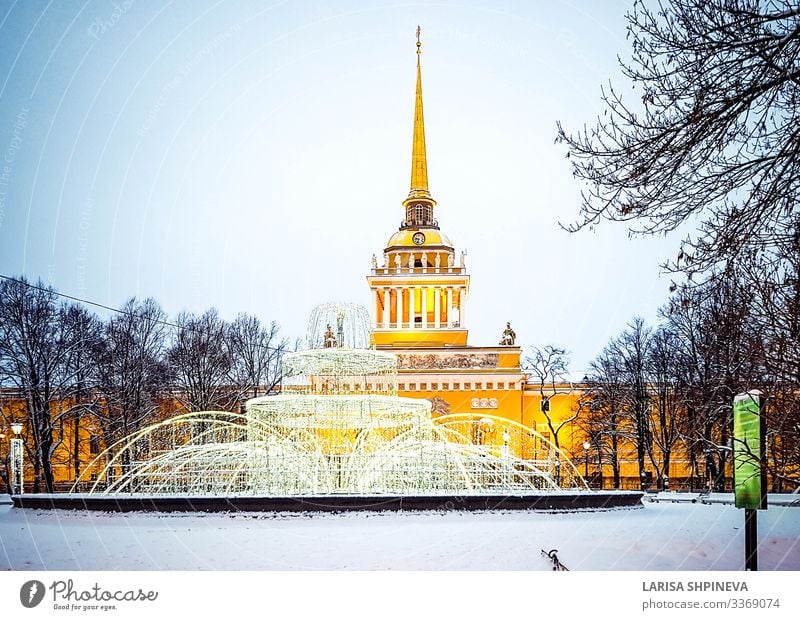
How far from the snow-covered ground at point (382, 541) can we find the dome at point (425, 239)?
86.7ft

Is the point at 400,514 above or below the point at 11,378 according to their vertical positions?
below

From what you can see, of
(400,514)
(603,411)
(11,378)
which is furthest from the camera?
(603,411)

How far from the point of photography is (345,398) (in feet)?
37.3

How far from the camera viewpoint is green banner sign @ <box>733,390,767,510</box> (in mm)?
4340

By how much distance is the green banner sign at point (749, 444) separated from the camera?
4.34 meters

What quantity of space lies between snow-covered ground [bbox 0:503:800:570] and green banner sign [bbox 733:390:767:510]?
4.90ft

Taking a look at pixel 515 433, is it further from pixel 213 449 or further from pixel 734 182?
pixel 734 182

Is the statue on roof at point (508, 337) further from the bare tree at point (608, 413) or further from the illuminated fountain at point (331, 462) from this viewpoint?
the illuminated fountain at point (331, 462)

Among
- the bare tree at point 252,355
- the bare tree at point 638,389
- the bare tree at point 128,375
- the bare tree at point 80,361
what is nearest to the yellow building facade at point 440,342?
the bare tree at point 638,389

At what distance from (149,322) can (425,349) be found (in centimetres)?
1364

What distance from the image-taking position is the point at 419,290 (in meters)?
34.1

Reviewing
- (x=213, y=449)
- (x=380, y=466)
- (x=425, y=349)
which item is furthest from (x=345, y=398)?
(x=425, y=349)

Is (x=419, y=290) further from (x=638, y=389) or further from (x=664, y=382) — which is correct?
(x=664, y=382)
